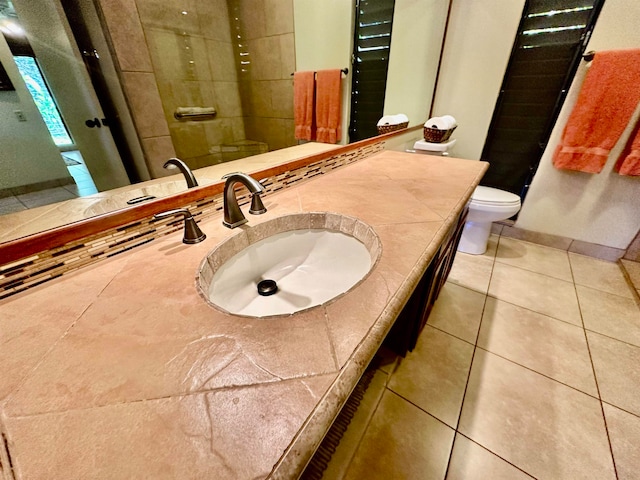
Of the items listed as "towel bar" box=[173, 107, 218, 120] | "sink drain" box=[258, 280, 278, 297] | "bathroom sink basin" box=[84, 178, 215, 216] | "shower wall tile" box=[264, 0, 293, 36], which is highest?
"shower wall tile" box=[264, 0, 293, 36]

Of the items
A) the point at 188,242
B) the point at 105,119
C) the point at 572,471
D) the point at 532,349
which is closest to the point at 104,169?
the point at 105,119

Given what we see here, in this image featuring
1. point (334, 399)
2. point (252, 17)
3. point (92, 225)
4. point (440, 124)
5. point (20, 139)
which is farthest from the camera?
point (440, 124)

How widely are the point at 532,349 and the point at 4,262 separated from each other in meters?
1.93

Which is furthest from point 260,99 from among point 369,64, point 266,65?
point 369,64

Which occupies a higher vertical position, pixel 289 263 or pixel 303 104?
pixel 303 104

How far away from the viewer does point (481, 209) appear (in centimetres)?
176

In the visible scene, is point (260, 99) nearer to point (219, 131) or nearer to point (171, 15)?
point (219, 131)

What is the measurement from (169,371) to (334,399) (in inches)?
9.2

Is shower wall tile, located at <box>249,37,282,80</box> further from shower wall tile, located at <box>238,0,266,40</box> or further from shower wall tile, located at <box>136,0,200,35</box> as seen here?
shower wall tile, located at <box>136,0,200,35</box>

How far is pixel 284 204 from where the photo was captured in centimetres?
91

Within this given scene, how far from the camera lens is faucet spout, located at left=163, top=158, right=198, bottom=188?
0.71 m

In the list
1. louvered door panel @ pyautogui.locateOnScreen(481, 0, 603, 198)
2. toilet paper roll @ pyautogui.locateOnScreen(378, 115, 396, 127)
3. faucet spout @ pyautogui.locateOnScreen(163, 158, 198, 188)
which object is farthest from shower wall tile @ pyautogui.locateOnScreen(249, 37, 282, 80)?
louvered door panel @ pyautogui.locateOnScreen(481, 0, 603, 198)

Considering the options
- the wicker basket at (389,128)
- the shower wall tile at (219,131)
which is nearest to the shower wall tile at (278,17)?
the shower wall tile at (219,131)

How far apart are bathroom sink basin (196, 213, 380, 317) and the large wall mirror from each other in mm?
296
